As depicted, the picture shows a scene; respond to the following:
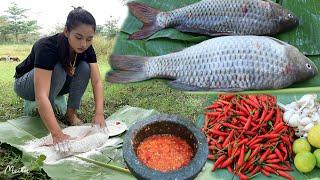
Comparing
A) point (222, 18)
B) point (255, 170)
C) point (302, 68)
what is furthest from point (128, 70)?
A: point (302, 68)

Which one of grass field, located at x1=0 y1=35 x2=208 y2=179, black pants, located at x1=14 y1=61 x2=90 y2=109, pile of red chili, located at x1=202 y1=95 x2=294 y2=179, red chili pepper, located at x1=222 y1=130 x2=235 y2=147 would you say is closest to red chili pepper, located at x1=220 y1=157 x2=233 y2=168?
pile of red chili, located at x1=202 y1=95 x2=294 y2=179

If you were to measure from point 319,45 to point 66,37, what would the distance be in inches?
41.7

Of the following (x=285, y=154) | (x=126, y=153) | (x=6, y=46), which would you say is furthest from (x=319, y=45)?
(x=6, y=46)

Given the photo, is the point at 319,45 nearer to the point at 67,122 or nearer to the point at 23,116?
the point at 67,122

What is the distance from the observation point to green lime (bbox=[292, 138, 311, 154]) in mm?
2242

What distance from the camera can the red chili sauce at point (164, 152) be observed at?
174cm

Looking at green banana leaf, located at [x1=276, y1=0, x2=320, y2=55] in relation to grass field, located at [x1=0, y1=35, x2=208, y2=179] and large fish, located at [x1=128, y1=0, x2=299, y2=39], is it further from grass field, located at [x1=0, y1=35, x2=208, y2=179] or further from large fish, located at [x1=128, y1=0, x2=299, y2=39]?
grass field, located at [x1=0, y1=35, x2=208, y2=179]

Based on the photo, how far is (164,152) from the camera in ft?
5.80

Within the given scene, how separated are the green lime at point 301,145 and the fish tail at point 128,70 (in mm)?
743

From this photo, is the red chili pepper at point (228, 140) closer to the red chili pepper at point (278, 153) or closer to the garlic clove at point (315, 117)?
the red chili pepper at point (278, 153)

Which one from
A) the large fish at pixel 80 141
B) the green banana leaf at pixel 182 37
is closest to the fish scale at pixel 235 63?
the green banana leaf at pixel 182 37

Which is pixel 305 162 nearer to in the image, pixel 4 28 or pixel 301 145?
pixel 301 145

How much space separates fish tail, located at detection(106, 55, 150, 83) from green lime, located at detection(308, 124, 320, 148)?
0.77 m

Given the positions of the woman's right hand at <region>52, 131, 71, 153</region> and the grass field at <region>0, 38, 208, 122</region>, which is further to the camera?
the grass field at <region>0, 38, 208, 122</region>
